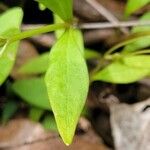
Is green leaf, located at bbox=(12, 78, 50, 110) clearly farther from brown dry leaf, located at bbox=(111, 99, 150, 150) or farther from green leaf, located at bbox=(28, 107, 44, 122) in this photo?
brown dry leaf, located at bbox=(111, 99, 150, 150)

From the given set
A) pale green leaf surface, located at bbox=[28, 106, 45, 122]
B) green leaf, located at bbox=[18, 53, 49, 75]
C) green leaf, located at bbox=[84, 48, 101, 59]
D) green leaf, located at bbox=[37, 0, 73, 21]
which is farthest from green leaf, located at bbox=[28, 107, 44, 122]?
green leaf, located at bbox=[37, 0, 73, 21]

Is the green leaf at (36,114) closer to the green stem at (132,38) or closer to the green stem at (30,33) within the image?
the green stem at (132,38)

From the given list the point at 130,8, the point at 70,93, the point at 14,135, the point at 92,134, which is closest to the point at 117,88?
the point at 92,134

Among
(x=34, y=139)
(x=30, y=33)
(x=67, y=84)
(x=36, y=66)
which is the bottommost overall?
(x=34, y=139)

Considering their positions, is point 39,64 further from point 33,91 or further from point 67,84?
point 67,84

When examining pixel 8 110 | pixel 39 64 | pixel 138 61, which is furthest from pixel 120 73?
pixel 8 110

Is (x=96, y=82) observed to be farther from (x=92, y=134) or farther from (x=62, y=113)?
(x=62, y=113)
